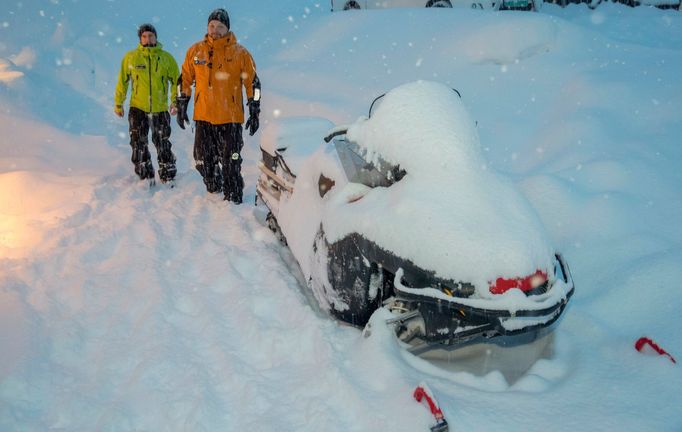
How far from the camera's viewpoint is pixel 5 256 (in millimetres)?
4438

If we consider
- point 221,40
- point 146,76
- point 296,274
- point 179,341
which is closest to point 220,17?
point 221,40

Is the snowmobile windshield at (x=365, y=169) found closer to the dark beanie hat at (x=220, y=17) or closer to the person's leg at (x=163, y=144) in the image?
the dark beanie hat at (x=220, y=17)

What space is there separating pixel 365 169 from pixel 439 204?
737mm

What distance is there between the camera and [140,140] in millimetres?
6609

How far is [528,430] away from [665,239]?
267cm

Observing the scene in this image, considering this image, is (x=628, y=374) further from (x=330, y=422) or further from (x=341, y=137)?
(x=341, y=137)

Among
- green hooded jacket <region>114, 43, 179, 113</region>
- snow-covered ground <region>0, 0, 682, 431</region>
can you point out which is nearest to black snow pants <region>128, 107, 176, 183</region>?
green hooded jacket <region>114, 43, 179, 113</region>

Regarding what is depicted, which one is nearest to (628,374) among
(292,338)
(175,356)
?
(292,338)

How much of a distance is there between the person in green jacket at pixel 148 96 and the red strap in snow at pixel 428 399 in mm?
4952

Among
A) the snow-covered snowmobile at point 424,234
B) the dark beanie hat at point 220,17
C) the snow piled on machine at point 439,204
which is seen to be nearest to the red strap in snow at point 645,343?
the snow-covered snowmobile at point 424,234

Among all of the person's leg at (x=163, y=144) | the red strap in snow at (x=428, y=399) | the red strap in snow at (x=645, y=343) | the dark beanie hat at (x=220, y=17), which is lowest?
the person's leg at (x=163, y=144)

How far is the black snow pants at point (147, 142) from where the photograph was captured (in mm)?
6582

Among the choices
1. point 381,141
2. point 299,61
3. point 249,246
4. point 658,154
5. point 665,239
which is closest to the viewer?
point 381,141

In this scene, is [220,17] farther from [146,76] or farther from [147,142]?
[147,142]
